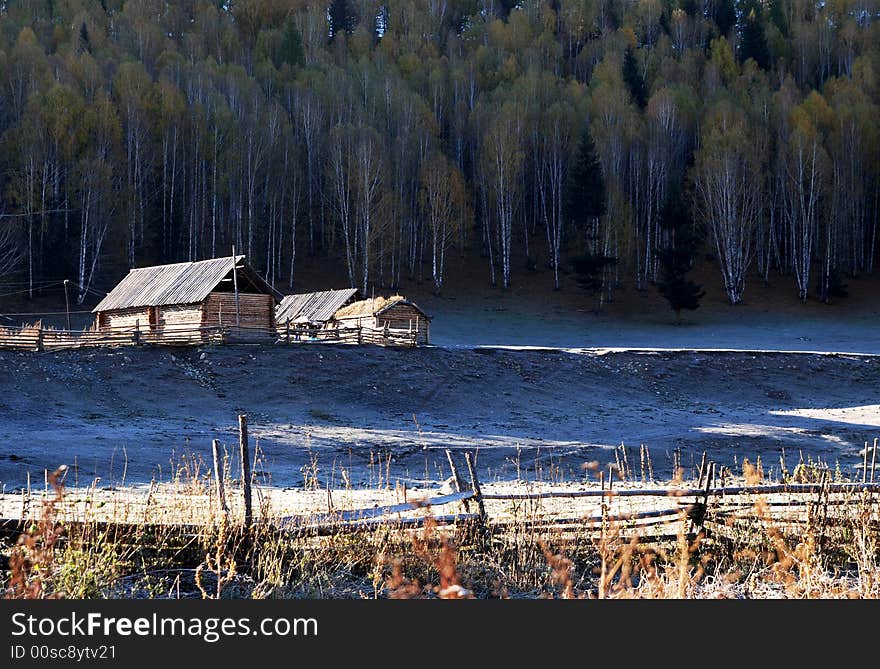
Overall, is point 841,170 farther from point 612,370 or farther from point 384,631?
point 384,631

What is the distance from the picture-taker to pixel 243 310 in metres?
36.2

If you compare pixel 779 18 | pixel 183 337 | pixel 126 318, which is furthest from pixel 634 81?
pixel 183 337

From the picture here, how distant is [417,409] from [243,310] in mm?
11310

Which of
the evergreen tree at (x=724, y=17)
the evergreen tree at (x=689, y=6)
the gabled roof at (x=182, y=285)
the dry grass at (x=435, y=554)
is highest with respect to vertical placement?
the evergreen tree at (x=689, y=6)

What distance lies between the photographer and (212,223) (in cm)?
5719

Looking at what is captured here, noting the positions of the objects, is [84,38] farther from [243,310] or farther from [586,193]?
[243,310]

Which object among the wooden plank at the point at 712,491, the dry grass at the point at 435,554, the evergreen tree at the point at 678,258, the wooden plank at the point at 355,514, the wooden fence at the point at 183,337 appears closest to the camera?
the dry grass at the point at 435,554

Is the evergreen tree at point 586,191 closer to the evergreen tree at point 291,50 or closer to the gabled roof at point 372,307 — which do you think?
the gabled roof at point 372,307

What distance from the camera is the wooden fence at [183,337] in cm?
3114

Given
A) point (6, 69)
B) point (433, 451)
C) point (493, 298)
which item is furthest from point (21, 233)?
point (433, 451)

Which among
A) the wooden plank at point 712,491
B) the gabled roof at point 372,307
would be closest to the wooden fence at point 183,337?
the gabled roof at point 372,307

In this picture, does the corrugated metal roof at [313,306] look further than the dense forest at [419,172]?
No

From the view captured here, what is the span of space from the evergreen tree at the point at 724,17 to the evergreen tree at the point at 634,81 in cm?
2174

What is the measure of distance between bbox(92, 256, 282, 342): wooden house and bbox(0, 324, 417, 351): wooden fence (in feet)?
0.65
